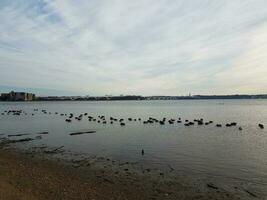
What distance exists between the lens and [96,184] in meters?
16.2

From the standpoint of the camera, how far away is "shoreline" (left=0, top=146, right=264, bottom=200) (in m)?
13.5

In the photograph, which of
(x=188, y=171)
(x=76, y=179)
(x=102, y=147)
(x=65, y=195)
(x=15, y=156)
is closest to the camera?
(x=65, y=195)

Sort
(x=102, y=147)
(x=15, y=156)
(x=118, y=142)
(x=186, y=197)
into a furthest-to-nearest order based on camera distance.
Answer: (x=118, y=142)
(x=102, y=147)
(x=15, y=156)
(x=186, y=197)

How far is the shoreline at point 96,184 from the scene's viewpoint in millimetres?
13531

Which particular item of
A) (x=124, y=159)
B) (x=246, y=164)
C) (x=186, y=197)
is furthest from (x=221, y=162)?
(x=186, y=197)

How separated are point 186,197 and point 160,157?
9214mm

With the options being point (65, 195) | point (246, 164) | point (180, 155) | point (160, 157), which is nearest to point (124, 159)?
point (160, 157)

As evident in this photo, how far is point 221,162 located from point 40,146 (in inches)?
626

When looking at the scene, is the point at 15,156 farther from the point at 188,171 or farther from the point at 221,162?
the point at 221,162

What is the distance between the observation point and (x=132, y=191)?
50.0 ft

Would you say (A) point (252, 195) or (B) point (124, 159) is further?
(B) point (124, 159)

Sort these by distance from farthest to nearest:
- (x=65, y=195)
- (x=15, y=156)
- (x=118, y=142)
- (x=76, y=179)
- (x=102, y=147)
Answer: (x=118, y=142) → (x=102, y=147) → (x=15, y=156) → (x=76, y=179) → (x=65, y=195)

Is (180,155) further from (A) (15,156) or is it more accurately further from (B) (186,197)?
(A) (15,156)

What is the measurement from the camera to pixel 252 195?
49.4ft
